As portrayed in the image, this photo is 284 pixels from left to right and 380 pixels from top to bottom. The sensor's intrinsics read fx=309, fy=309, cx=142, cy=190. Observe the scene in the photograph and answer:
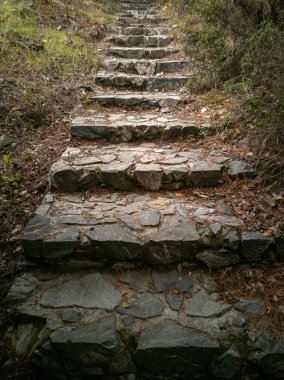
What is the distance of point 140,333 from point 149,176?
5.41ft

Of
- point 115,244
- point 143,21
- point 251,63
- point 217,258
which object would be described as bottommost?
point 217,258

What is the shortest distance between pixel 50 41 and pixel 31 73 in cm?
149

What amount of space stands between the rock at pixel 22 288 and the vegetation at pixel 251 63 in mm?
2504

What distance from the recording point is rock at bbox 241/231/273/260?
2.74 m

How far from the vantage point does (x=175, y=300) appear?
2.59 meters

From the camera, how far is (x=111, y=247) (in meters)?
2.77

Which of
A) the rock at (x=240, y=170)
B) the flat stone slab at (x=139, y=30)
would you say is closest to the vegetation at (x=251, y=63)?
the rock at (x=240, y=170)

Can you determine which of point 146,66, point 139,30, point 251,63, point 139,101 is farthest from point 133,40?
point 251,63

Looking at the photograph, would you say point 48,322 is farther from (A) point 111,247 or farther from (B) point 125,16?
(B) point 125,16

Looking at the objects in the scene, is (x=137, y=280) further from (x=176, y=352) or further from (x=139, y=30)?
→ (x=139, y=30)

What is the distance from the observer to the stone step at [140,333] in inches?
89.7

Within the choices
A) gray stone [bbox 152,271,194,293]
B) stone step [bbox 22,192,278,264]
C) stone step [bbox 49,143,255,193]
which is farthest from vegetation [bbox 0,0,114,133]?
gray stone [bbox 152,271,194,293]

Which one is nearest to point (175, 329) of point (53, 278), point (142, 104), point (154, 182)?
point (53, 278)

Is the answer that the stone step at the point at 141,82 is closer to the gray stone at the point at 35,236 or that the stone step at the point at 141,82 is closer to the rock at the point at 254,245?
the gray stone at the point at 35,236
